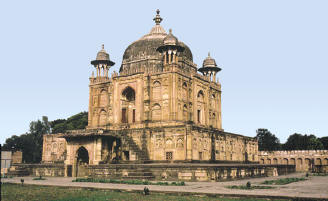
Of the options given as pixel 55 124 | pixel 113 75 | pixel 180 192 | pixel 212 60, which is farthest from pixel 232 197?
pixel 55 124

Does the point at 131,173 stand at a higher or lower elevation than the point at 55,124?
lower

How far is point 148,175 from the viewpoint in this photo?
109 ft

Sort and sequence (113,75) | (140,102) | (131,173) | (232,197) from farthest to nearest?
1. (113,75)
2. (140,102)
3. (131,173)
4. (232,197)

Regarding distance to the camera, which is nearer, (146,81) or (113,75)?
(146,81)

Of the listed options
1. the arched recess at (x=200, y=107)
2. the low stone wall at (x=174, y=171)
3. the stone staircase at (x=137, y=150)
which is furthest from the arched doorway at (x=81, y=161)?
the arched recess at (x=200, y=107)

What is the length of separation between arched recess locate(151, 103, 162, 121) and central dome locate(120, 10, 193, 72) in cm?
1021

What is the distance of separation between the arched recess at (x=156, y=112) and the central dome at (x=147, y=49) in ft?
33.5

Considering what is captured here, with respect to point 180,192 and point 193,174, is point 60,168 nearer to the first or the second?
point 193,174

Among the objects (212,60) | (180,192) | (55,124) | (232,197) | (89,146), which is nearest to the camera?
(232,197)

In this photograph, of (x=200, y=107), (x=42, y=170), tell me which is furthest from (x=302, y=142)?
(x=42, y=170)

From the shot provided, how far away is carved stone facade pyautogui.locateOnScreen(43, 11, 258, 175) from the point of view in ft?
136

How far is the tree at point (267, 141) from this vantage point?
102812 mm

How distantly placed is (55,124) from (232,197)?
85.6 m

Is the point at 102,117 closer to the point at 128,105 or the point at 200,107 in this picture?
the point at 128,105
